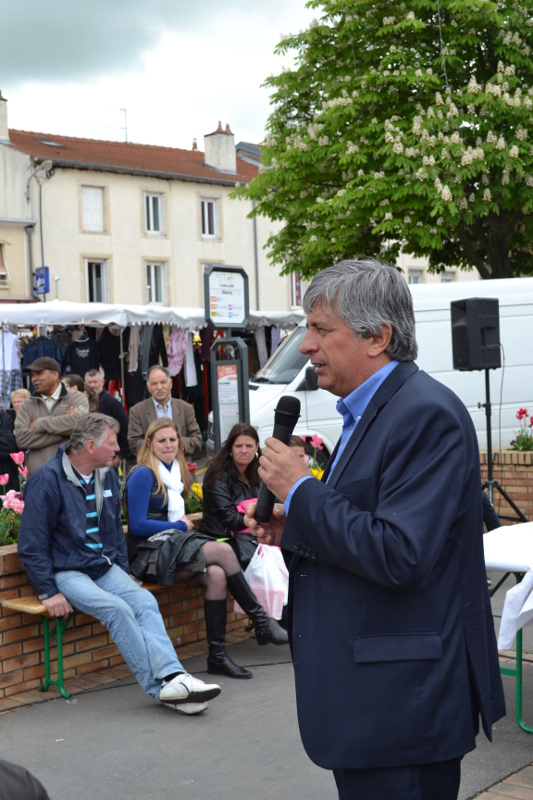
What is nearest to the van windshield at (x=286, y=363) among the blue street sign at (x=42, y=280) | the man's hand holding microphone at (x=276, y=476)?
the man's hand holding microphone at (x=276, y=476)

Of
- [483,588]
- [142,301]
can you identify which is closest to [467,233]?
[483,588]

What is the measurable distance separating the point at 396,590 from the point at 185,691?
3.23 meters

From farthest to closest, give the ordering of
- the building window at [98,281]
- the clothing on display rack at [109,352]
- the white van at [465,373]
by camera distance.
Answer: the building window at [98,281] → the clothing on display rack at [109,352] → the white van at [465,373]

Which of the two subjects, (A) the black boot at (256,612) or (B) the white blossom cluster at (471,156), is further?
(B) the white blossom cluster at (471,156)

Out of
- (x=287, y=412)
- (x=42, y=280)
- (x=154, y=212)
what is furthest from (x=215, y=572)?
(x=154, y=212)

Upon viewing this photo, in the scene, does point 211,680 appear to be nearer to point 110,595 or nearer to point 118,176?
point 110,595

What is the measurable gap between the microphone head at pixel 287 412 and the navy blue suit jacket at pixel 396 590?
40 centimetres

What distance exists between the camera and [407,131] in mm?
16781

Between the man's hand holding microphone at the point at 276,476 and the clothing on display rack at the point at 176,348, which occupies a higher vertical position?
the clothing on display rack at the point at 176,348

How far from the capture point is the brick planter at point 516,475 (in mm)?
10023

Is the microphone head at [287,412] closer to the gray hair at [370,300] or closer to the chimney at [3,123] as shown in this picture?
the gray hair at [370,300]

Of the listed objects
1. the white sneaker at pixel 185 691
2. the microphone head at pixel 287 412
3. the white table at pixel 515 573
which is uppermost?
the microphone head at pixel 287 412

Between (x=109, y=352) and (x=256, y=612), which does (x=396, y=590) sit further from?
(x=109, y=352)

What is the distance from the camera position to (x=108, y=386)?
15.8 metres
